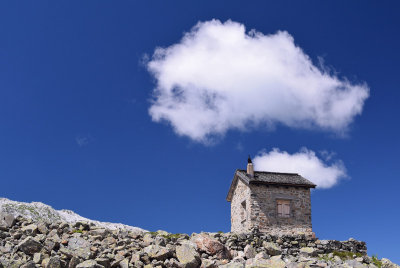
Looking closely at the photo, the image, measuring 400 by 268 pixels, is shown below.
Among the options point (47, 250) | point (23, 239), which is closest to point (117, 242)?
point (47, 250)

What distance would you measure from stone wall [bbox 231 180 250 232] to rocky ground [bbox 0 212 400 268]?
18.8 feet

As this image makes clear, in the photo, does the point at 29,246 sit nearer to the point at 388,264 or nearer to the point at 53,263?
the point at 53,263

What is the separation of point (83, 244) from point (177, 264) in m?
5.18

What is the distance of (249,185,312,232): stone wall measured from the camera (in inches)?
1196

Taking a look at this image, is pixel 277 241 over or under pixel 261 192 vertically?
under

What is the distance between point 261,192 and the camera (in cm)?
3095

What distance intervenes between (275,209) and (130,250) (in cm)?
1383

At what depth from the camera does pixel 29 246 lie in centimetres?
1978

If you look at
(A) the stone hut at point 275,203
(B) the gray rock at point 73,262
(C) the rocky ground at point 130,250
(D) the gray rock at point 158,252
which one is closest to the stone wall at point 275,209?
(A) the stone hut at point 275,203

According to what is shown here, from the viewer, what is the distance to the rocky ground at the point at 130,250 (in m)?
18.7

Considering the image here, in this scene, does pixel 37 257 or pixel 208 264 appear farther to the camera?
pixel 208 264

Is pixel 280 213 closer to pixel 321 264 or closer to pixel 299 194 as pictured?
pixel 299 194

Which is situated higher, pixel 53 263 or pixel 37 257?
pixel 37 257

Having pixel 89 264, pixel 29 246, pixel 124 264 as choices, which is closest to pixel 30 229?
pixel 29 246
